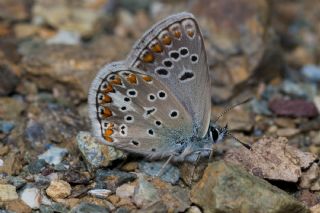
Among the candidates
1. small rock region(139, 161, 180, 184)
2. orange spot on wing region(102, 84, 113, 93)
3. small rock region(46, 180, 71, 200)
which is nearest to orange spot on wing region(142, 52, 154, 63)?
orange spot on wing region(102, 84, 113, 93)

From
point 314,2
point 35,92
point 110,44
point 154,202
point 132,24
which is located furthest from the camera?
point 314,2

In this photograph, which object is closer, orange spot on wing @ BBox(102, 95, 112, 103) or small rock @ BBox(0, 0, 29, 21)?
orange spot on wing @ BBox(102, 95, 112, 103)

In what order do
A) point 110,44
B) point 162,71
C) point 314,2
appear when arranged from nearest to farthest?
point 162,71 → point 110,44 → point 314,2

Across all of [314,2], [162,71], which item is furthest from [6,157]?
[314,2]

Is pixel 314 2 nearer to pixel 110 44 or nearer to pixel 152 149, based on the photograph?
pixel 110 44

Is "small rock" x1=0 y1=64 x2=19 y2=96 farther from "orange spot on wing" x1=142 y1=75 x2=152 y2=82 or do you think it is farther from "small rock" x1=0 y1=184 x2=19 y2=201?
"orange spot on wing" x1=142 y1=75 x2=152 y2=82

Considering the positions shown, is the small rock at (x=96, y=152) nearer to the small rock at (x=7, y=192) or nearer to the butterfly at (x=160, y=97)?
the butterfly at (x=160, y=97)
